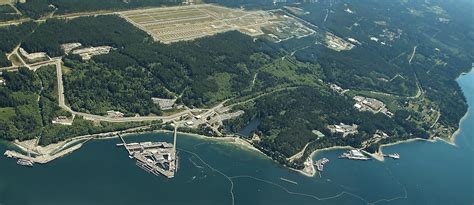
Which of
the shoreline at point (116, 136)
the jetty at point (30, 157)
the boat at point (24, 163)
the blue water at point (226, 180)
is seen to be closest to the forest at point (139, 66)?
the shoreline at point (116, 136)

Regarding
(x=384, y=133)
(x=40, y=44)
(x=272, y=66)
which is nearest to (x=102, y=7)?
(x=40, y=44)

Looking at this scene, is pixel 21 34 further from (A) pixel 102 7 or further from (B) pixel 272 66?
(B) pixel 272 66

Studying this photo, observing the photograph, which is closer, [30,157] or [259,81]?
[30,157]

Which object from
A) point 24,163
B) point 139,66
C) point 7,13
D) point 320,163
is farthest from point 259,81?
point 7,13

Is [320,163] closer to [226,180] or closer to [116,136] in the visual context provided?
[226,180]

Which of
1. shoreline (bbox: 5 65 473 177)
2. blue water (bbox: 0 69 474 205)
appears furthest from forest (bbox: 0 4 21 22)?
blue water (bbox: 0 69 474 205)
